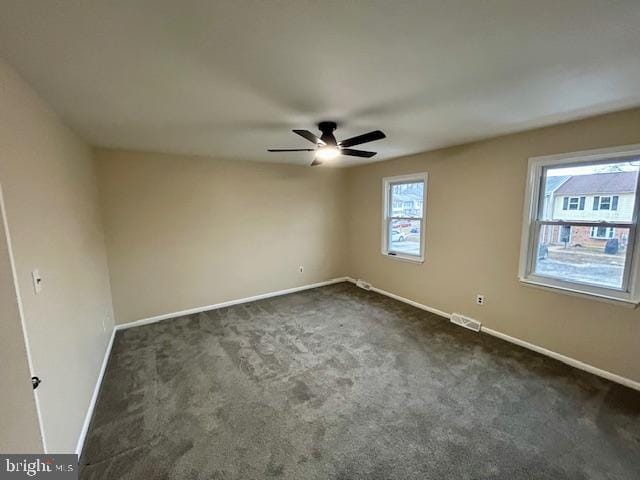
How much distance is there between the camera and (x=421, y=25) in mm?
1212

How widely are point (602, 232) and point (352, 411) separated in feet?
9.13

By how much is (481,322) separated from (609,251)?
4.84ft

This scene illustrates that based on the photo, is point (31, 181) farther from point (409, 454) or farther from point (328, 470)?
point (409, 454)

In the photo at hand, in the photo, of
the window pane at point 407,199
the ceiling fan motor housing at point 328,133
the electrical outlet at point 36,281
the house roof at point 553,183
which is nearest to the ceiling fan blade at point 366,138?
the ceiling fan motor housing at point 328,133

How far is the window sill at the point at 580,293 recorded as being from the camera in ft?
7.84

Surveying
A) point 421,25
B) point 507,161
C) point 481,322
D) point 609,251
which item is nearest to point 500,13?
point 421,25

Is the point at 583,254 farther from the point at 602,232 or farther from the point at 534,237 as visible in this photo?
the point at 534,237

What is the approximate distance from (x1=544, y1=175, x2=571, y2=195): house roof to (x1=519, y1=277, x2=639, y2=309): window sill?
38.1 inches

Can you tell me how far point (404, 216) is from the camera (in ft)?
14.8

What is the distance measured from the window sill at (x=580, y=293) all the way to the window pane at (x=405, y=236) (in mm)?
1531

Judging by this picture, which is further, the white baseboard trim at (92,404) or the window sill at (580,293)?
the window sill at (580,293)

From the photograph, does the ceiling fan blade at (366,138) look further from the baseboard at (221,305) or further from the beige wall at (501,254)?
the baseboard at (221,305)

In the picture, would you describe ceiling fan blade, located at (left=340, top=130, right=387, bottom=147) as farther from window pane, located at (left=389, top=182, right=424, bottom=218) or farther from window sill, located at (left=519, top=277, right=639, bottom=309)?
window sill, located at (left=519, top=277, right=639, bottom=309)

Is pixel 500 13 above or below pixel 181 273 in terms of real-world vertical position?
above
